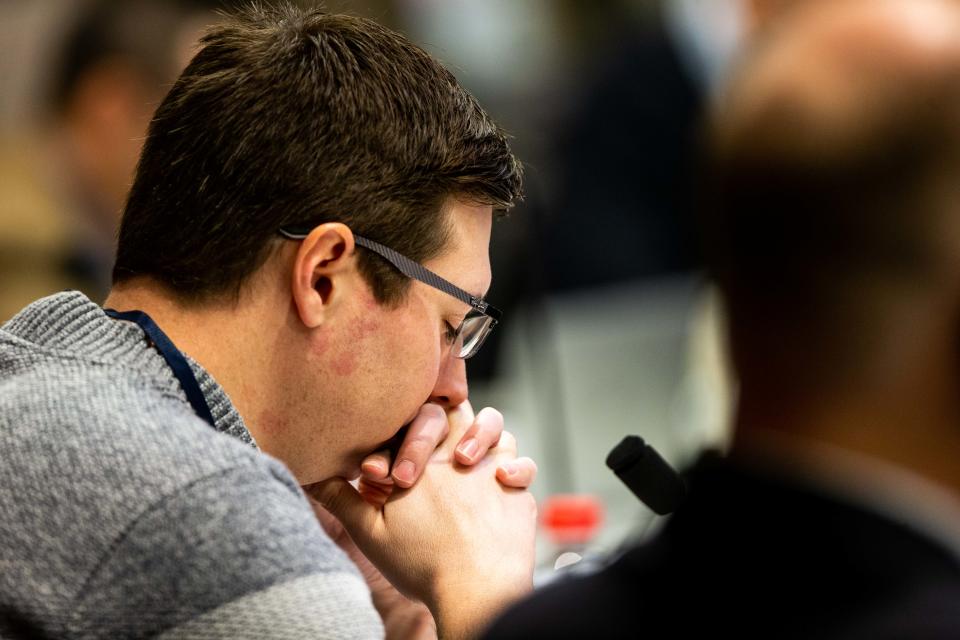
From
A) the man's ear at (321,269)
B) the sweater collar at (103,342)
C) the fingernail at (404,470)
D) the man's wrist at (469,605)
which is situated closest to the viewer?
the sweater collar at (103,342)

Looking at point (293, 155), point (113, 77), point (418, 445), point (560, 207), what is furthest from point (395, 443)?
point (560, 207)

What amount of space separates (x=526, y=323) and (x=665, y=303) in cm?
40

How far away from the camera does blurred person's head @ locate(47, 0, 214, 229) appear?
A: 3422 mm

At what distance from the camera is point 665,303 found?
331 centimetres

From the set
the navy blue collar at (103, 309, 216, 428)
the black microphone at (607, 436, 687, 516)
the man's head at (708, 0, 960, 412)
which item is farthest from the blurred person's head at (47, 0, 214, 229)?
the man's head at (708, 0, 960, 412)

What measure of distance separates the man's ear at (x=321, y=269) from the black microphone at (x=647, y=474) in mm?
443

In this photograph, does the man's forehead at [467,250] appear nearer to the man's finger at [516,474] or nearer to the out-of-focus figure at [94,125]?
the man's finger at [516,474]

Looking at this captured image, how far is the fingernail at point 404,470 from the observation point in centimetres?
187

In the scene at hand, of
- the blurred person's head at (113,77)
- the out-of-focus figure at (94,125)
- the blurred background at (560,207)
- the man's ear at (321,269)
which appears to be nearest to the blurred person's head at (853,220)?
the man's ear at (321,269)

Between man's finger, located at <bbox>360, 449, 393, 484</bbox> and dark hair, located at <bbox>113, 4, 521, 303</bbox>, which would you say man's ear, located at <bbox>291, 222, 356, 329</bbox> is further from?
man's finger, located at <bbox>360, 449, 393, 484</bbox>

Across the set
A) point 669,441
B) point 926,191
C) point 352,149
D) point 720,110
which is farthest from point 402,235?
point 669,441

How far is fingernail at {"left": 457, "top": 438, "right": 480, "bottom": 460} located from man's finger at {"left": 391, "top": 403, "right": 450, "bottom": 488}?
49 millimetres

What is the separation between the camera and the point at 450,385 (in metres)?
1.92

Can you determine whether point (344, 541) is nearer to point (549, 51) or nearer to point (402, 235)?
point (402, 235)
